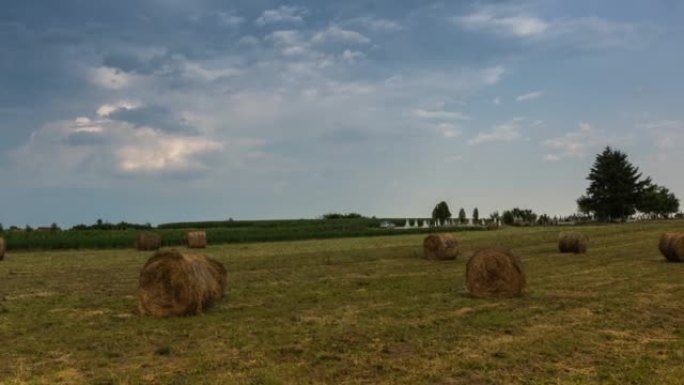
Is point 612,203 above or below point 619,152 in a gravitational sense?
below

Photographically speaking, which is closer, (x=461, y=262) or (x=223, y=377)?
(x=223, y=377)

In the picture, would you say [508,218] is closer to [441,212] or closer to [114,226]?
[441,212]

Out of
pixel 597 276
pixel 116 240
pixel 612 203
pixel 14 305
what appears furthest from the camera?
pixel 612 203

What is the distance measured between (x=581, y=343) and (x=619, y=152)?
95.4 meters

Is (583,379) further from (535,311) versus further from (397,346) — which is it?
(535,311)

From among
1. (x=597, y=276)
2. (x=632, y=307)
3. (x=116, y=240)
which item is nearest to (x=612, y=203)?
(x=116, y=240)

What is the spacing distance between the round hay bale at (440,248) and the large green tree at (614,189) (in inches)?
2788

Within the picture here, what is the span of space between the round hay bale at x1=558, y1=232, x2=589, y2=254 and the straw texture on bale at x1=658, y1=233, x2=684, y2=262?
5724 millimetres

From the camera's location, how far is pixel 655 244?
130 ft

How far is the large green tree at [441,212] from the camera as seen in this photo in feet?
429

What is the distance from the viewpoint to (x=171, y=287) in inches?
615

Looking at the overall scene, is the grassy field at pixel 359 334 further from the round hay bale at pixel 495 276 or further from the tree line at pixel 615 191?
the tree line at pixel 615 191

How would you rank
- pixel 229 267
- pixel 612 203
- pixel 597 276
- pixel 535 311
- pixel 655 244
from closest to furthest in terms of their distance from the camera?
pixel 535 311, pixel 597 276, pixel 229 267, pixel 655 244, pixel 612 203

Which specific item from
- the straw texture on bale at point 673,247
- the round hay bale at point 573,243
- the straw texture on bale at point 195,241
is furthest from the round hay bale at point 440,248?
the straw texture on bale at point 195,241
